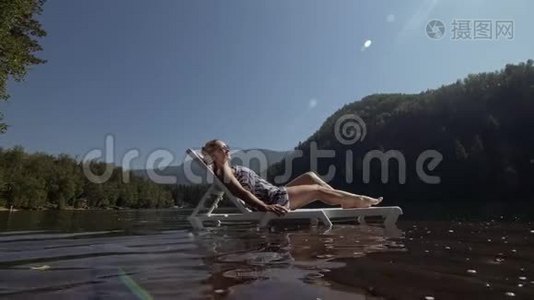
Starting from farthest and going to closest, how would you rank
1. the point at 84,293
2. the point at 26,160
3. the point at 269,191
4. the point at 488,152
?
the point at 488,152 < the point at 26,160 < the point at 269,191 < the point at 84,293

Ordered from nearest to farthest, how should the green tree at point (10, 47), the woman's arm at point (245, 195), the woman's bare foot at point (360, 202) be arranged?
the woman's arm at point (245, 195) → the woman's bare foot at point (360, 202) → the green tree at point (10, 47)

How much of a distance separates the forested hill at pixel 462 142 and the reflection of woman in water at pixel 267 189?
368 feet

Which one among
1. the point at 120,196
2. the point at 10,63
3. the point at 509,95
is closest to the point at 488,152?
the point at 509,95

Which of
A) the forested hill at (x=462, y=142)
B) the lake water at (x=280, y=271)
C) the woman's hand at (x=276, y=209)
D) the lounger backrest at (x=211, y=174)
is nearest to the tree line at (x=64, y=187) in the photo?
the lounger backrest at (x=211, y=174)

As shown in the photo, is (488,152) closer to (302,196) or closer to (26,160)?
(26,160)

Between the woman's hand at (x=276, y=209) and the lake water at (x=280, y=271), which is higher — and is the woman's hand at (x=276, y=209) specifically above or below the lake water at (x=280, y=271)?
above

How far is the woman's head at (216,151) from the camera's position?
374 inches

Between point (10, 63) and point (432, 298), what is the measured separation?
65.7ft

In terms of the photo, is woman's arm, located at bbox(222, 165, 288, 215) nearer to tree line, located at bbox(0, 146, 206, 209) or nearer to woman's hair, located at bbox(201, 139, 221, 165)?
woman's hair, located at bbox(201, 139, 221, 165)

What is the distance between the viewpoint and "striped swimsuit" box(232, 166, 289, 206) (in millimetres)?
9797

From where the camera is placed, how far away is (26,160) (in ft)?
333

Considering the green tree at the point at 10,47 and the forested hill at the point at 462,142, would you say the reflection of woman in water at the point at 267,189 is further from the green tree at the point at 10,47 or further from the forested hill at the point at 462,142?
the forested hill at the point at 462,142

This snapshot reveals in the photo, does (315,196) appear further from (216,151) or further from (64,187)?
(64,187)

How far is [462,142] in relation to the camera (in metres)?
132
